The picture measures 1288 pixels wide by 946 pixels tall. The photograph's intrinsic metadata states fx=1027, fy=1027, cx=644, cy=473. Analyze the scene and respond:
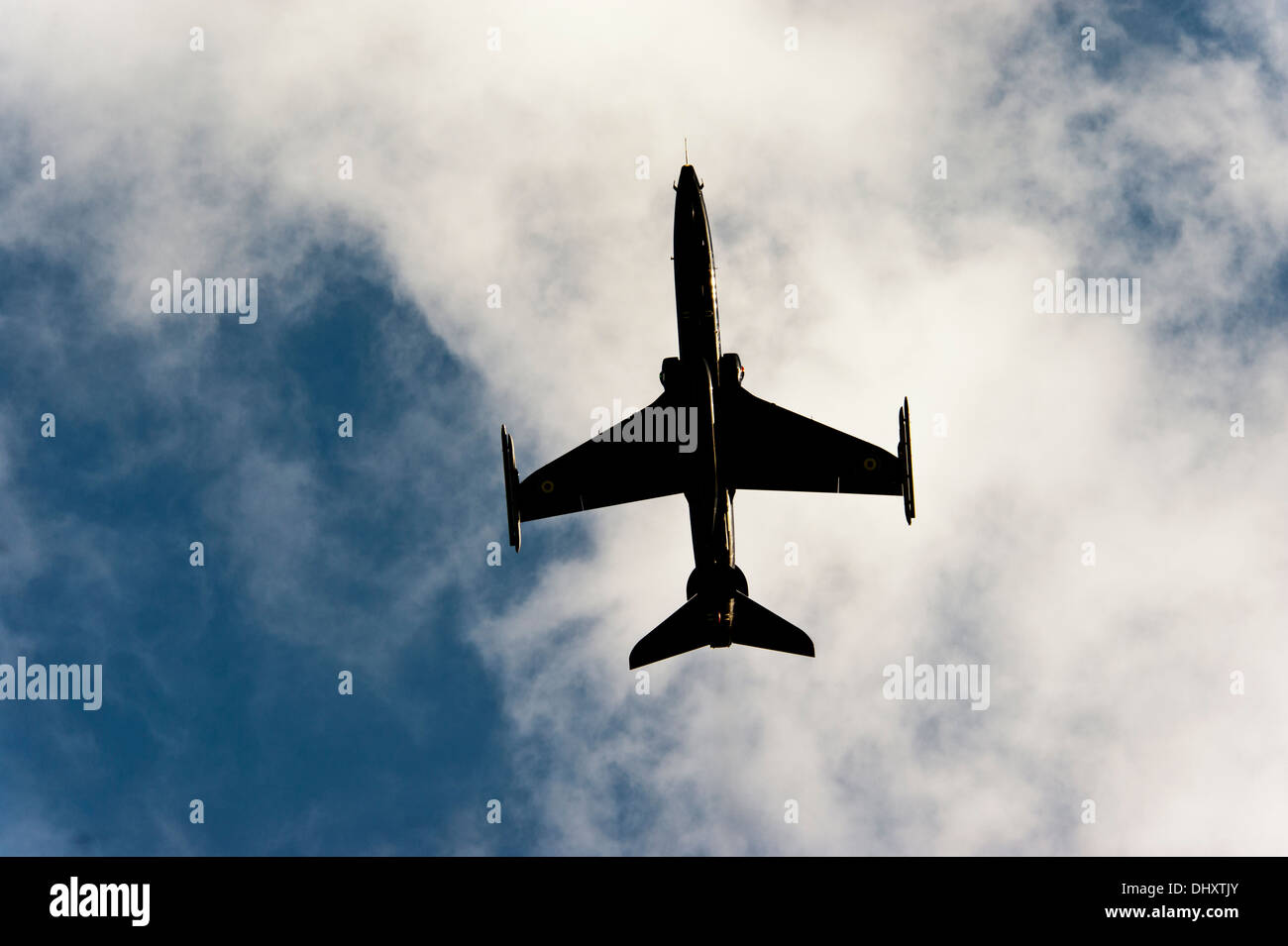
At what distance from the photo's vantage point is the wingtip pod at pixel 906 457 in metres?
48.1

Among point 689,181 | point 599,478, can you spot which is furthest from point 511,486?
point 689,181

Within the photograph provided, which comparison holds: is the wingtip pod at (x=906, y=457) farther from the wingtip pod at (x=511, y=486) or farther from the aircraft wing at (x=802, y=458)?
the wingtip pod at (x=511, y=486)

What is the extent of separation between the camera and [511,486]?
157ft

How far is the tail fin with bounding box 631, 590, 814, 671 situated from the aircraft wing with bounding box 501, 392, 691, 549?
6.65 metres

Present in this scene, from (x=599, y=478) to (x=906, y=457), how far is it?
1583 cm

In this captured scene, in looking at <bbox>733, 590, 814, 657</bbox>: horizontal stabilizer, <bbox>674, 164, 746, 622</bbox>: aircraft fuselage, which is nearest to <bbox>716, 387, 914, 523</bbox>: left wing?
<bbox>674, 164, 746, 622</bbox>: aircraft fuselage

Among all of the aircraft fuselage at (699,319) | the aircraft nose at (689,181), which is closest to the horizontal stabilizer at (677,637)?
the aircraft fuselage at (699,319)

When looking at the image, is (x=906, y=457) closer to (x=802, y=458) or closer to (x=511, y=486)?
(x=802, y=458)

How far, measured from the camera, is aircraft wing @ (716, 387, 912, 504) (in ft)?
173

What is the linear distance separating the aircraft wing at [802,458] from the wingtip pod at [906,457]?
144 inches
